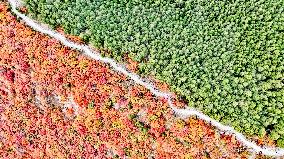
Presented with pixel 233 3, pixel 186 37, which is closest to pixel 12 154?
pixel 186 37

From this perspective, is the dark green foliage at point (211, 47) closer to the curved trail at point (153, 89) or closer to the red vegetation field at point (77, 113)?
the curved trail at point (153, 89)

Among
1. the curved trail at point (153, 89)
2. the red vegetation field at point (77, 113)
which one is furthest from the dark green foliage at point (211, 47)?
the red vegetation field at point (77, 113)

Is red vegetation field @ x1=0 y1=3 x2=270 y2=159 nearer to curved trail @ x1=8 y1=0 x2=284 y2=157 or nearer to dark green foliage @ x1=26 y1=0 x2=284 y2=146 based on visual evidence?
curved trail @ x1=8 y1=0 x2=284 y2=157

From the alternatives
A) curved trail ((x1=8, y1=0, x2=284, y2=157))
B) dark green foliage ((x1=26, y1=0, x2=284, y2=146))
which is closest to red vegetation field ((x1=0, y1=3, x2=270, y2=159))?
curved trail ((x1=8, y1=0, x2=284, y2=157))

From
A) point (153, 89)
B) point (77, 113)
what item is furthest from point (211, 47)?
point (77, 113)

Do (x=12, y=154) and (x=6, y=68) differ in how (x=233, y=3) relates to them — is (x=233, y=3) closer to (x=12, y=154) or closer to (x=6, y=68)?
(x=6, y=68)

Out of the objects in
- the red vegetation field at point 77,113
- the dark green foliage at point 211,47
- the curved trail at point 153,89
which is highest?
the dark green foliage at point 211,47
